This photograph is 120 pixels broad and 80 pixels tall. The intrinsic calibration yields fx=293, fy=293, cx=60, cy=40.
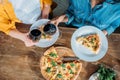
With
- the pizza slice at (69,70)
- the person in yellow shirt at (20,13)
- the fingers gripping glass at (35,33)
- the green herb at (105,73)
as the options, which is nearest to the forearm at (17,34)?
the person in yellow shirt at (20,13)

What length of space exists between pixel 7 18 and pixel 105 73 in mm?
709

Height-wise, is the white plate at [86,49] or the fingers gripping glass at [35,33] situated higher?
the fingers gripping glass at [35,33]

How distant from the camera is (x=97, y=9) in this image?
1.94m

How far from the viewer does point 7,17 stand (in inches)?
73.9

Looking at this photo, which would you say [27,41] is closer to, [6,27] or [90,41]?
[6,27]

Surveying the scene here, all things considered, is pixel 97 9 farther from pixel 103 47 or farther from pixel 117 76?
pixel 117 76

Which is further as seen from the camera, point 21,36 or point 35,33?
point 21,36

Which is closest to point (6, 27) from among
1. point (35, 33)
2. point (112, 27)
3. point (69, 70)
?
point (35, 33)

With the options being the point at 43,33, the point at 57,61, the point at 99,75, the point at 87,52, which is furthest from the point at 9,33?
the point at 99,75

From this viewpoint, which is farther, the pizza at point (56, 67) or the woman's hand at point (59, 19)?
the woman's hand at point (59, 19)

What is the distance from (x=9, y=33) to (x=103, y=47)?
2.00 feet

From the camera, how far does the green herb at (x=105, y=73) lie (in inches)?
70.2

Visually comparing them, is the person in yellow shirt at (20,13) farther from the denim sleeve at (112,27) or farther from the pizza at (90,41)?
the denim sleeve at (112,27)

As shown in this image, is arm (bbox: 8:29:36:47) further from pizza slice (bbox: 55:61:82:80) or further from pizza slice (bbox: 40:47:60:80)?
pizza slice (bbox: 55:61:82:80)
